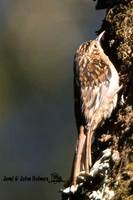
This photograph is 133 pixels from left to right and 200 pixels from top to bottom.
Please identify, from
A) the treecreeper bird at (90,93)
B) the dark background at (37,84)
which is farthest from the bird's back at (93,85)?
the dark background at (37,84)

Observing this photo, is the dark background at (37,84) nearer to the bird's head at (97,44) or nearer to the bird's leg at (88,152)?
the bird's head at (97,44)

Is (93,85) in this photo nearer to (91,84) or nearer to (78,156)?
(91,84)

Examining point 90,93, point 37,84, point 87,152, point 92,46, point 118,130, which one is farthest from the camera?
point 37,84

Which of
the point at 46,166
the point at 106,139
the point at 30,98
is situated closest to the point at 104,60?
the point at 106,139

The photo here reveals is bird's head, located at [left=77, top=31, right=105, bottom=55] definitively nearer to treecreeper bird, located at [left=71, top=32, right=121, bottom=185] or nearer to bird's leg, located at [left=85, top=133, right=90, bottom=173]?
treecreeper bird, located at [left=71, top=32, right=121, bottom=185]

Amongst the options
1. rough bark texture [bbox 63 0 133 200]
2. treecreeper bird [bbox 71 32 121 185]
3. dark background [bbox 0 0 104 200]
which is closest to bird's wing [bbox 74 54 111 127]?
treecreeper bird [bbox 71 32 121 185]

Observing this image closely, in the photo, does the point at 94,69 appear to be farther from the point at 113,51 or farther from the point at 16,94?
the point at 16,94

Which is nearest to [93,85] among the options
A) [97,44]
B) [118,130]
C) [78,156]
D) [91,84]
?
[91,84]
